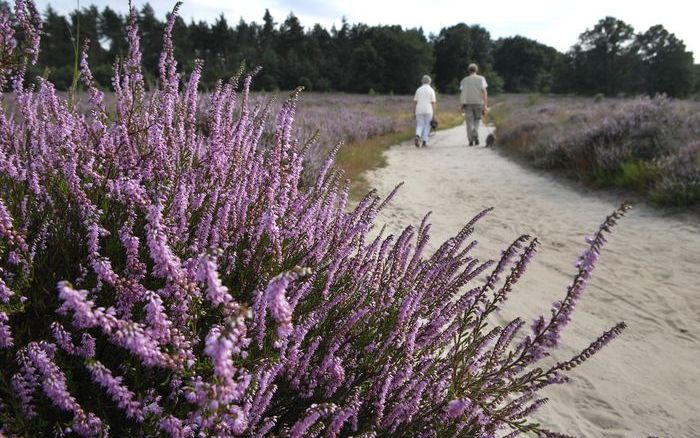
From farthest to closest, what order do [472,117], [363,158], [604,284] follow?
1. [472,117]
2. [363,158]
3. [604,284]

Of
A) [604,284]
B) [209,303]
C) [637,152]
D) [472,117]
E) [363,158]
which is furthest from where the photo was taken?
[472,117]

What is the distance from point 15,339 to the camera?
138 centimetres

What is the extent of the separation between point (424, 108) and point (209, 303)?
525 inches

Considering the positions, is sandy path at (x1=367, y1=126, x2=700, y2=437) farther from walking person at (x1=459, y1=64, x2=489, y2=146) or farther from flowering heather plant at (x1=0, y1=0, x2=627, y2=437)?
walking person at (x1=459, y1=64, x2=489, y2=146)

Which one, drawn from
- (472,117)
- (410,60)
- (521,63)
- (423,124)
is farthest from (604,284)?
(521,63)

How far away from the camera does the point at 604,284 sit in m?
4.68

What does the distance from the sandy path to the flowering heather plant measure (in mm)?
1419

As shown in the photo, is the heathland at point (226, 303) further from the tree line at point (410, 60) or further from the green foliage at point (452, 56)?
the green foliage at point (452, 56)

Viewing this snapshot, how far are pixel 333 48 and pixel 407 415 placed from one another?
297 feet

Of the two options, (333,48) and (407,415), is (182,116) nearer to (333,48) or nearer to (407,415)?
(407,415)

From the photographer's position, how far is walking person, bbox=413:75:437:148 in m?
14.1

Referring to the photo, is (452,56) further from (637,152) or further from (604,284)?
(604,284)

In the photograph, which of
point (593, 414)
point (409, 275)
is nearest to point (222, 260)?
point (409, 275)

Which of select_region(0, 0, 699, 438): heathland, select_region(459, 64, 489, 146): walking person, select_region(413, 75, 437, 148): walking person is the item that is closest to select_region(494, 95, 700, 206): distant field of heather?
select_region(459, 64, 489, 146): walking person
